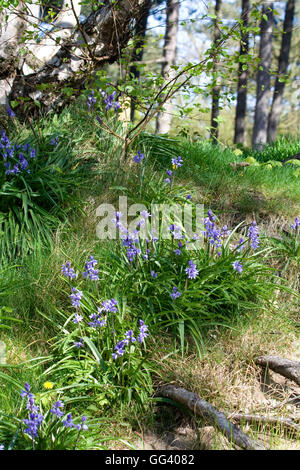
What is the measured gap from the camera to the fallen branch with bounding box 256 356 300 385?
9.37 ft

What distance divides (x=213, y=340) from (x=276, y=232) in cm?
165

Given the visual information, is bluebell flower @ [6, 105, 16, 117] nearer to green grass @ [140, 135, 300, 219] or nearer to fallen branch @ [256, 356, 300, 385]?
green grass @ [140, 135, 300, 219]

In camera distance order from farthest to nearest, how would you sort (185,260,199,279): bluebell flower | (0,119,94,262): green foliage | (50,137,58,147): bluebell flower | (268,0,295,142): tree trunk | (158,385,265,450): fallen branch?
(268,0,295,142): tree trunk → (50,137,58,147): bluebell flower → (0,119,94,262): green foliage → (185,260,199,279): bluebell flower → (158,385,265,450): fallen branch

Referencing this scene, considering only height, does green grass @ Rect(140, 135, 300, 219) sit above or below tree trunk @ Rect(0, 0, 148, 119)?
below

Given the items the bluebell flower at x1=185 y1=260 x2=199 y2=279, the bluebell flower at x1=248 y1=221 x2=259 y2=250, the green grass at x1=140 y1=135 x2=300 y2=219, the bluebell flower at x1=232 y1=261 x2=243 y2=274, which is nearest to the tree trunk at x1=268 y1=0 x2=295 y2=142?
the green grass at x1=140 y1=135 x2=300 y2=219

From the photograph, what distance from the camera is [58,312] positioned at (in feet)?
10.1

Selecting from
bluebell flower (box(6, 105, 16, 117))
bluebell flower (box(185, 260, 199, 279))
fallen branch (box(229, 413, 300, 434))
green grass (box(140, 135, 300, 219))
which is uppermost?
bluebell flower (box(6, 105, 16, 117))

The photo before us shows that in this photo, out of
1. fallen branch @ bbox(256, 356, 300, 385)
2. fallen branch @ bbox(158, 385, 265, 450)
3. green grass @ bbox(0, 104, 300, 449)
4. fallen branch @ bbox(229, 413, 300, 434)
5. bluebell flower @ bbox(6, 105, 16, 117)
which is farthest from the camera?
bluebell flower @ bbox(6, 105, 16, 117)

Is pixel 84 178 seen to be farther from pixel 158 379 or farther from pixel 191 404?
pixel 191 404

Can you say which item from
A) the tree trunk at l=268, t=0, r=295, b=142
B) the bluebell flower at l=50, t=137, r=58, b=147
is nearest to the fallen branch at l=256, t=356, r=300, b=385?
the bluebell flower at l=50, t=137, r=58, b=147

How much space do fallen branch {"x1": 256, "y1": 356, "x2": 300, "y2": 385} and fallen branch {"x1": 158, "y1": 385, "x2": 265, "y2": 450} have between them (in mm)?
571

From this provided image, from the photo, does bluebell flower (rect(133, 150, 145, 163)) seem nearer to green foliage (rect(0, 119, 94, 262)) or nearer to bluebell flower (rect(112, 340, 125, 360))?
green foliage (rect(0, 119, 94, 262))

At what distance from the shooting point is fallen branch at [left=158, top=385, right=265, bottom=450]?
7.85ft

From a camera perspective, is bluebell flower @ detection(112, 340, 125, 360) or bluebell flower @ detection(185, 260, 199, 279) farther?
bluebell flower @ detection(185, 260, 199, 279)
